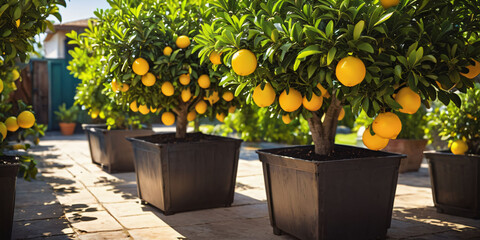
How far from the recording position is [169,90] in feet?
11.9

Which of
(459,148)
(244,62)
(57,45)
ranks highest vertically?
(57,45)

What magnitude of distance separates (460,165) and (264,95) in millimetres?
2192

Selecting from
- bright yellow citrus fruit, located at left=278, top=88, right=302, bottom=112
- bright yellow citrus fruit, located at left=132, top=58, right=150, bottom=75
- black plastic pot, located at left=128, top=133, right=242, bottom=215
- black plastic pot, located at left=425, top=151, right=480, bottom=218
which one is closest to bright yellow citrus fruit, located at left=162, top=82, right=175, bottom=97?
bright yellow citrus fruit, located at left=132, top=58, right=150, bottom=75

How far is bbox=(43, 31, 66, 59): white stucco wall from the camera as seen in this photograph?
14.7m

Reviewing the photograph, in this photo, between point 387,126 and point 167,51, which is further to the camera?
point 167,51

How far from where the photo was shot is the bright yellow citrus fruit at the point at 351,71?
211 centimetres

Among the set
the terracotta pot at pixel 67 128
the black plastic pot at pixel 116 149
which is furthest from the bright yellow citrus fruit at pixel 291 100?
the terracotta pot at pixel 67 128

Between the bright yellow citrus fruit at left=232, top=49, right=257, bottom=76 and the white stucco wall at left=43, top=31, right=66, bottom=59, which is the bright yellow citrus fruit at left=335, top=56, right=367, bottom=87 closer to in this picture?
the bright yellow citrus fruit at left=232, top=49, right=257, bottom=76

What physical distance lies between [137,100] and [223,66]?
1344mm

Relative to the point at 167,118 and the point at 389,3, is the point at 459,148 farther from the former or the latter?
the point at 167,118

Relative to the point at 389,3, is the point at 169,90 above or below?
below

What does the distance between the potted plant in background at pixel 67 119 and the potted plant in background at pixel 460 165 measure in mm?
9519

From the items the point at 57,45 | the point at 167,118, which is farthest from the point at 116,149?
the point at 57,45

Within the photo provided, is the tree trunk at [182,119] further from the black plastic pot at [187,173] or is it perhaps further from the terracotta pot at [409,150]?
the terracotta pot at [409,150]
